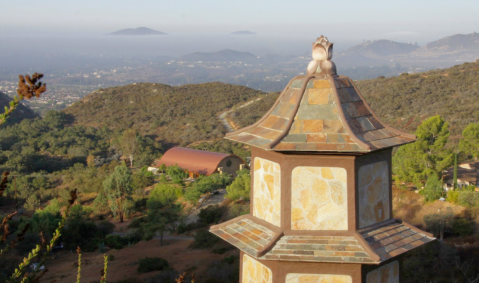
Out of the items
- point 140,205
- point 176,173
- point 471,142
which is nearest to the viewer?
point 140,205

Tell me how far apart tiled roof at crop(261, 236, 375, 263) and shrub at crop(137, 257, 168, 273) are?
444 inches

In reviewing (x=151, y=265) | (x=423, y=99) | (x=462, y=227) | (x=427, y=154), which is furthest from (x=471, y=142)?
(x=151, y=265)

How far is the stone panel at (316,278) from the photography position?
357cm

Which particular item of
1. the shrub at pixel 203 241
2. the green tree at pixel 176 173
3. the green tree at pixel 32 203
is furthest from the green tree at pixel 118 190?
the shrub at pixel 203 241

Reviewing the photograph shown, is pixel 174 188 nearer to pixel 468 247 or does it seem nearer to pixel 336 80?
pixel 468 247

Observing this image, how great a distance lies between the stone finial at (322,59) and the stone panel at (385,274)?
1.77 meters

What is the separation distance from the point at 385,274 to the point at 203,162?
2403cm

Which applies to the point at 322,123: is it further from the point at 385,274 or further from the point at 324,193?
the point at 385,274

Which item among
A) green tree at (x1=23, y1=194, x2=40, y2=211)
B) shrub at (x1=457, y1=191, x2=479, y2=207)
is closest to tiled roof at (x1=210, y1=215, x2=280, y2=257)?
shrub at (x1=457, y1=191, x2=479, y2=207)

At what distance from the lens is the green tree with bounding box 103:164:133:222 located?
Answer: 21.8 m

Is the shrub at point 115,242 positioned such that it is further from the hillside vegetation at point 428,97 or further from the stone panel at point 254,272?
the hillside vegetation at point 428,97

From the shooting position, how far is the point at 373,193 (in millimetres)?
3871

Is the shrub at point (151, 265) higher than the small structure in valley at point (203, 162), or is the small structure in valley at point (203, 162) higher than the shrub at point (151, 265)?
the small structure in valley at point (203, 162)

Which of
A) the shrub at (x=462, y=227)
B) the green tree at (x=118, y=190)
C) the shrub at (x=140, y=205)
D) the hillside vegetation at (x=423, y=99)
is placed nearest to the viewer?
the shrub at (x=462, y=227)
